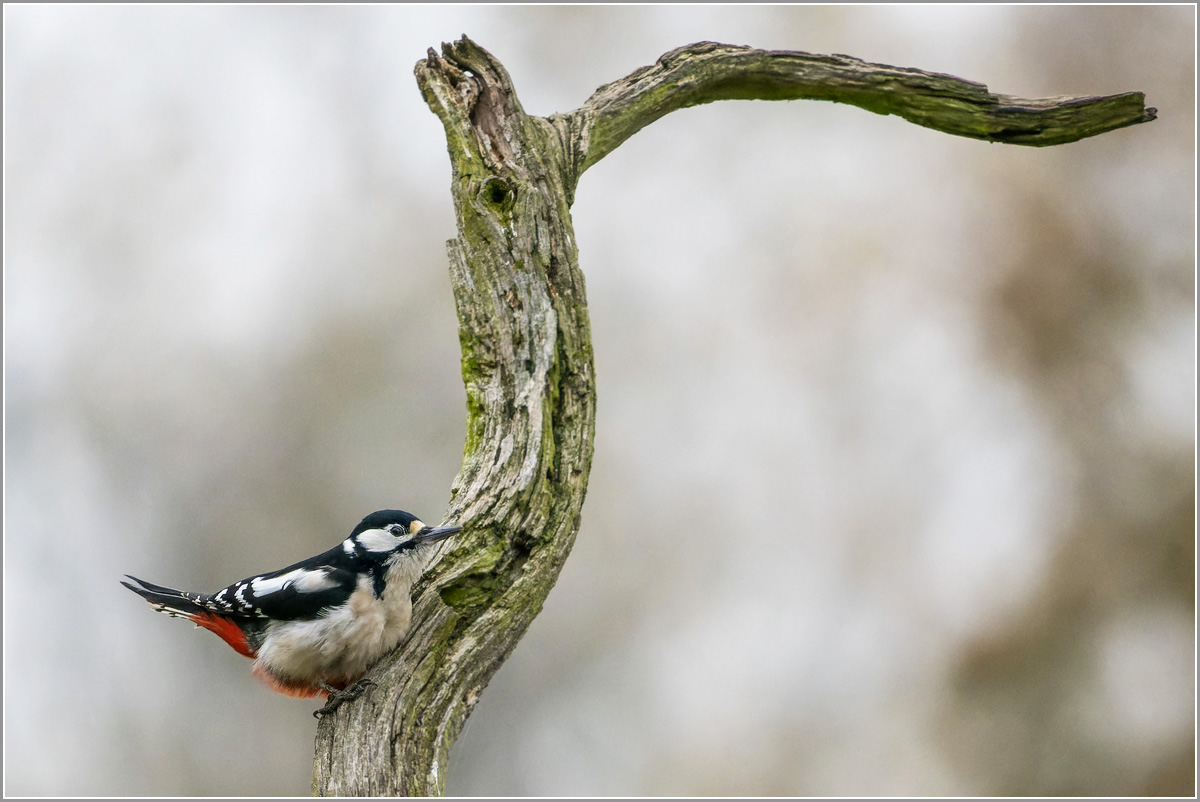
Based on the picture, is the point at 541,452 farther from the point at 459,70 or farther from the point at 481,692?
the point at 459,70

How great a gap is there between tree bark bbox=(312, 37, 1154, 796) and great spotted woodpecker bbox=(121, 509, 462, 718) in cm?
7

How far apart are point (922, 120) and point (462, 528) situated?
2035 millimetres

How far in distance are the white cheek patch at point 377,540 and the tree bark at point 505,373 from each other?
181 mm

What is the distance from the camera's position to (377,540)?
8.32 feet

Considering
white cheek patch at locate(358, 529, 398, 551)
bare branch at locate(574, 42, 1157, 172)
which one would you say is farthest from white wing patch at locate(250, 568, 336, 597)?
bare branch at locate(574, 42, 1157, 172)

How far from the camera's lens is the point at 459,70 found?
2.59m

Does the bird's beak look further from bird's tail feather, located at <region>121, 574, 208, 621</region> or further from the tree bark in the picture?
bird's tail feather, located at <region>121, 574, 208, 621</region>

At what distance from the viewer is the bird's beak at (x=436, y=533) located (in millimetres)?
2322

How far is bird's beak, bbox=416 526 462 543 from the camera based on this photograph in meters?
2.32

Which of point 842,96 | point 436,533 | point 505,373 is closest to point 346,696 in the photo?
point 436,533

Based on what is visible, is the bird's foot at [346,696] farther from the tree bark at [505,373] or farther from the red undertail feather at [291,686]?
the red undertail feather at [291,686]

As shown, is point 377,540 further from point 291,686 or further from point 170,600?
point 170,600

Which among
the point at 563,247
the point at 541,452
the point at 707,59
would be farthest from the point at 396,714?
the point at 707,59

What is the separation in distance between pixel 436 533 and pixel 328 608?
0.39m
